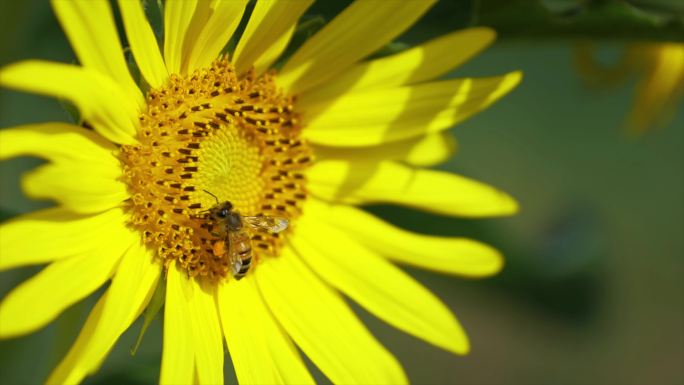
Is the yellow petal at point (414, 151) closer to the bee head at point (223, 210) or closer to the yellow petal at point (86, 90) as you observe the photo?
the bee head at point (223, 210)

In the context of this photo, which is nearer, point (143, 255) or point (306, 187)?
point (143, 255)

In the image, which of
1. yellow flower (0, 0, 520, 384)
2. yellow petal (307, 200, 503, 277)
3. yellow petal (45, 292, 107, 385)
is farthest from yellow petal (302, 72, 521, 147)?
yellow petal (45, 292, 107, 385)

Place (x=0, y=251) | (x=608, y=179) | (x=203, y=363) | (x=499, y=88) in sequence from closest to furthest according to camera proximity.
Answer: (x=0, y=251)
(x=203, y=363)
(x=499, y=88)
(x=608, y=179)

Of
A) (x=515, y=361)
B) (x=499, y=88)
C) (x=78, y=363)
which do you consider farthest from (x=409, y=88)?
(x=515, y=361)

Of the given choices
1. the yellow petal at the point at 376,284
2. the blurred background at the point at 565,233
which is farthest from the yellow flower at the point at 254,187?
the blurred background at the point at 565,233

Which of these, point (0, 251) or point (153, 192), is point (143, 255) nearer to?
point (153, 192)

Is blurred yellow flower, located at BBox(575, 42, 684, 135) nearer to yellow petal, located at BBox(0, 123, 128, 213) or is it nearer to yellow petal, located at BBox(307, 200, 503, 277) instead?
yellow petal, located at BBox(307, 200, 503, 277)

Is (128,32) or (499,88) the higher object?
(128,32)
